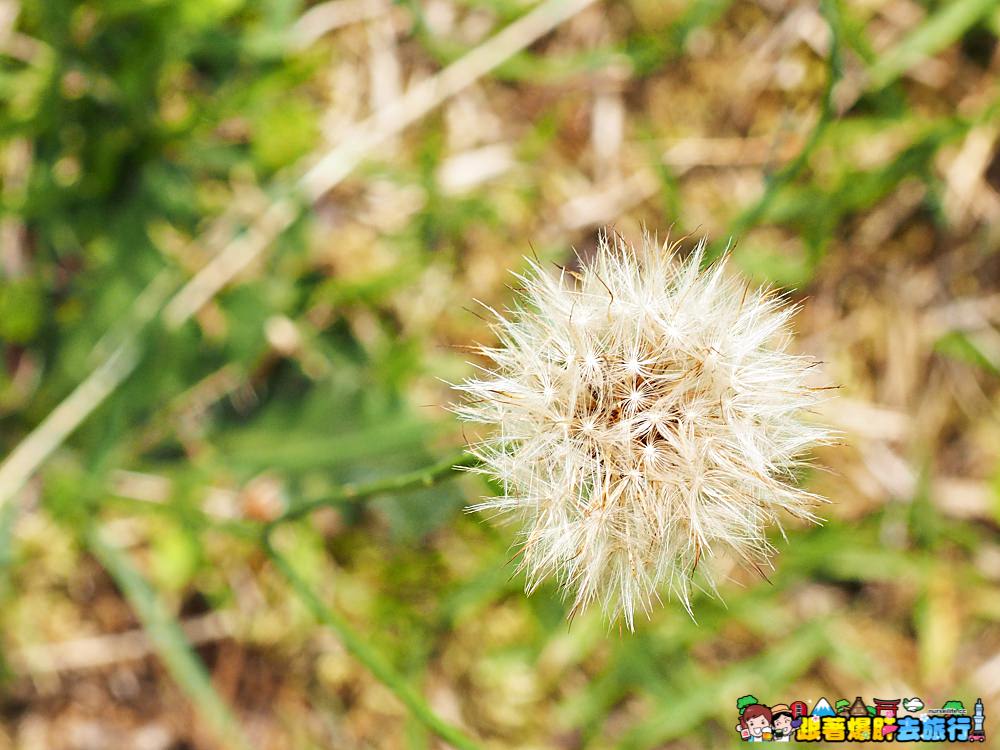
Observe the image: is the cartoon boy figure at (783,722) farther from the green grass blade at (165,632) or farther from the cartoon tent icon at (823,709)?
the green grass blade at (165,632)

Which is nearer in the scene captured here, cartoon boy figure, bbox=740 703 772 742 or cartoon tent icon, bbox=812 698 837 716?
cartoon boy figure, bbox=740 703 772 742

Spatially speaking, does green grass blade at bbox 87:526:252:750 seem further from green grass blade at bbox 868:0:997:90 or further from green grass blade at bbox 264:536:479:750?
green grass blade at bbox 868:0:997:90

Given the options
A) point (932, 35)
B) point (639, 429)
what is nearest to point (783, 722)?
point (639, 429)

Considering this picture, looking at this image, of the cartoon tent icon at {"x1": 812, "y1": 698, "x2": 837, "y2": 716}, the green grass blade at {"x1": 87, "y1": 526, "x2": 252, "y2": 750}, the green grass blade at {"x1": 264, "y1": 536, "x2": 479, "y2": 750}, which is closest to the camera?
the green grass blade at {"x1": 264, "y1": 536, "x2": 479, "y2": 750}

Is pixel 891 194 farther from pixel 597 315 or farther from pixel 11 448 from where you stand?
pixel 11 448

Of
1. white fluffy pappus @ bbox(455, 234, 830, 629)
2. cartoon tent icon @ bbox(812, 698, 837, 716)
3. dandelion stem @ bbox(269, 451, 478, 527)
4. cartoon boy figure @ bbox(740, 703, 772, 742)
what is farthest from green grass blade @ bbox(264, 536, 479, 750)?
cartoon tent icon @ bbox(812, 698, 837, 716)

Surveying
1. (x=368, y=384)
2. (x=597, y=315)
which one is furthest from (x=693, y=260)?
(x=368, y=384)
